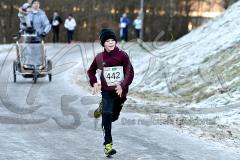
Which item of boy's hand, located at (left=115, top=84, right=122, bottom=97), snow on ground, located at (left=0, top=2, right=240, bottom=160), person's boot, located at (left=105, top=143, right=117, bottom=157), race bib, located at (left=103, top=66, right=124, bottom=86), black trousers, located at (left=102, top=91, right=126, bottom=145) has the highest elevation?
race bib, located at (left=103, top=66, right=124, bottom=86)

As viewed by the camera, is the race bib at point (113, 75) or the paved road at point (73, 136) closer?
the race bib at point (113, 75)

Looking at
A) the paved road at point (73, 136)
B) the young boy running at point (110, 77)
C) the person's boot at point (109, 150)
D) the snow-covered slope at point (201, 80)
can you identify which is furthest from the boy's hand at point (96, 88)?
the snow-covered slope at point (201, 80)

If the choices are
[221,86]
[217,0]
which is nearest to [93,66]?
[221,86]

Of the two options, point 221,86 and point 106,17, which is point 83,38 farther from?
point 221,86

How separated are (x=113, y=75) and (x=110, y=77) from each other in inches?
2.0

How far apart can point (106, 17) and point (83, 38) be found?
9.90ft

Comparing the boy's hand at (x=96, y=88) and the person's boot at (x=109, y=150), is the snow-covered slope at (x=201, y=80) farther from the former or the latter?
the boy's hand at (x=96, y=88)

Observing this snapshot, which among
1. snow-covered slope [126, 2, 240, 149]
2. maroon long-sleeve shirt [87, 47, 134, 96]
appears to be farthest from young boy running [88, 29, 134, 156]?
snow-covered slope [126, 2, 240, 149]

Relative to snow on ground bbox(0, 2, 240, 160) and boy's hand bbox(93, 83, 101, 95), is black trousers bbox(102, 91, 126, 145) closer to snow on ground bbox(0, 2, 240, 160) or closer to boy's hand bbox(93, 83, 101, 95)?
boy's hand bbox(93, 83, 101, 95)

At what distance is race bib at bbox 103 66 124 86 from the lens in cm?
776

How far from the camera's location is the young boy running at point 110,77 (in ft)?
25.3

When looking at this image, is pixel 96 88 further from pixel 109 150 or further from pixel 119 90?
pixel 109 150

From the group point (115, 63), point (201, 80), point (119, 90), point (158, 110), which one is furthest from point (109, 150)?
point (201, 80)

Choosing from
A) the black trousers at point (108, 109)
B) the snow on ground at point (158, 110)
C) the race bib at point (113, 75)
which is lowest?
the snow on ground at point (158, 110)
